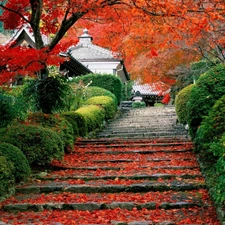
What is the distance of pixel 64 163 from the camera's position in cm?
852

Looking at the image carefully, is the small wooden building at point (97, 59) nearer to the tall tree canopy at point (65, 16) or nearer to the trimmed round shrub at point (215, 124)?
the tall tree canopy at point (65, 16)

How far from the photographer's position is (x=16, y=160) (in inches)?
258

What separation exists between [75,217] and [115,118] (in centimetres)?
1542

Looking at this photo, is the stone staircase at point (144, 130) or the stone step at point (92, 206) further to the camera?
the stone staircase at point (144, 130)

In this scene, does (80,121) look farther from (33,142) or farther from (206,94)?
(206,94)

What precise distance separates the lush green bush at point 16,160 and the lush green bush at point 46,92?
341 centimetres

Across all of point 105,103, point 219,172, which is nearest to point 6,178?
point 219,172

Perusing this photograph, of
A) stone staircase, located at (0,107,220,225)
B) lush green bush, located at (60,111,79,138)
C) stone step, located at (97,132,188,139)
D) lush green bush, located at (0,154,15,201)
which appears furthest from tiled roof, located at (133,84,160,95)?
lush green bush, located at (0,154,15,201)

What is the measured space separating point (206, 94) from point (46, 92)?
434cm

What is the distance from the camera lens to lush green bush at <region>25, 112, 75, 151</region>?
899 cm

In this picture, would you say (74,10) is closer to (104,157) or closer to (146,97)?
(104,157)

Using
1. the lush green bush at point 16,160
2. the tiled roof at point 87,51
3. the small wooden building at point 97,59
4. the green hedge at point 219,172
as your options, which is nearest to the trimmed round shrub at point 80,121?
the lush green bush at point 16,160

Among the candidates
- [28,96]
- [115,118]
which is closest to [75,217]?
[28,96]

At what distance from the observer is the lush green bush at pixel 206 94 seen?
26.4 feet
